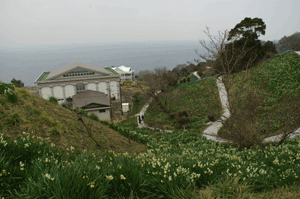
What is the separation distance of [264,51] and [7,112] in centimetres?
3719

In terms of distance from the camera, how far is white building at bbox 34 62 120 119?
151ft

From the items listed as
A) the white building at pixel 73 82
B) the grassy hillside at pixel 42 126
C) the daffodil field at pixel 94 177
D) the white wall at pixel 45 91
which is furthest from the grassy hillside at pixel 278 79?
the white wall at pixel 45 91

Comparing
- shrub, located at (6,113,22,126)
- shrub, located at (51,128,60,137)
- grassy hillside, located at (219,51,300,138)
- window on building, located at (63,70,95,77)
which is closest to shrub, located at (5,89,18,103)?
shrub, located at (6,113,22,126)

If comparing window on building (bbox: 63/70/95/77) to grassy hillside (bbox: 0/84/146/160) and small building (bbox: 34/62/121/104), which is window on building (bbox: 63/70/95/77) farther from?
grassy hillside (bbox: 0/84/146/160)

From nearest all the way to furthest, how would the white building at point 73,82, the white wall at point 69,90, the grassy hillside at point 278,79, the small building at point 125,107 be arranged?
the grassy hillside at point 278,79
the small building at point 125,107
the white building at point 73,82
the white wall at point 69,90

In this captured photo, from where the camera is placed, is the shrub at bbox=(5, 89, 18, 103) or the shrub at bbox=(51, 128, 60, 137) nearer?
the shrub at bbox=(51, 128, 60, 137)

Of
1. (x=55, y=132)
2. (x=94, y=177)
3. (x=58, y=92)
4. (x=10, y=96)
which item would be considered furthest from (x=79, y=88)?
(x=94, y=177)

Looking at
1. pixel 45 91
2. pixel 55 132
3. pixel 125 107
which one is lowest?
pixel 125 107

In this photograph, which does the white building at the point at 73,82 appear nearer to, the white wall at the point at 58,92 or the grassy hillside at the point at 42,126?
the white wall at the point at 58,92

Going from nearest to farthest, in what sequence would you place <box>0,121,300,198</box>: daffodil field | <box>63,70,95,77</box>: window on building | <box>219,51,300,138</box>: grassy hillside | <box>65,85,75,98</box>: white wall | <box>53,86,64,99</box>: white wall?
<box>0,121,300,198</box>: daffodil field → <box>219,51,300,138</box>: grassy hillside → <box>53,86,64,99</box>: white wall → <box>65,85,75,98</box>: white wall → <box>63,70,95,77</box>: window on building

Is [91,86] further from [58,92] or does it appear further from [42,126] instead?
[42,126]

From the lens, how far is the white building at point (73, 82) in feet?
151

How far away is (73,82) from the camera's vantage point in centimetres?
4788

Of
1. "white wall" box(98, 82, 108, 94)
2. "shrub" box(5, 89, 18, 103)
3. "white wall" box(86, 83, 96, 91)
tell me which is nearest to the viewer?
"shrub" box(5, 89, 18, 103)
